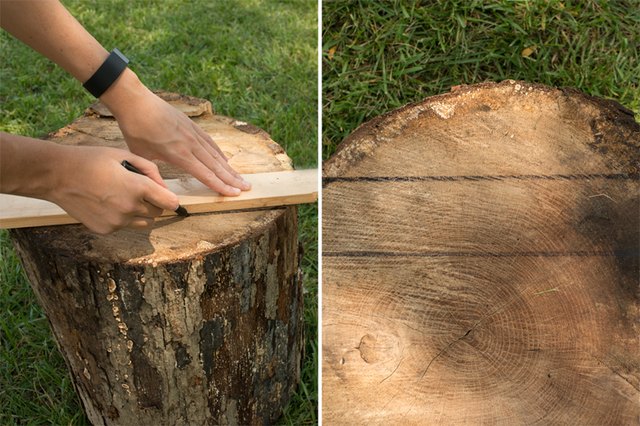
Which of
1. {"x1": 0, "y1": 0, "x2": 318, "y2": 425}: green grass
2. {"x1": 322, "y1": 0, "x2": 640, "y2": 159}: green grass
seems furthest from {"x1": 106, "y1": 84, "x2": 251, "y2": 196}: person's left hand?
{"x1": 322, "y1": 0, "x2": 640, "y2": 159}: green grass

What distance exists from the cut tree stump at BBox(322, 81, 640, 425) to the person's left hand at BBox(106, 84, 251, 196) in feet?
0.94

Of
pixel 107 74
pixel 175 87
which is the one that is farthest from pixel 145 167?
pixel 175 87

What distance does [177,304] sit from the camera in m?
1.58

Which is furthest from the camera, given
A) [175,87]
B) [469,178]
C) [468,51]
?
[175,87]

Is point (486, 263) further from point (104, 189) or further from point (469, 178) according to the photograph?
point (104, 189)

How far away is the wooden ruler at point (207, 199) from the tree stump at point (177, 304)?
0.02m

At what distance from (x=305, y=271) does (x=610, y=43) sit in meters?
1.42

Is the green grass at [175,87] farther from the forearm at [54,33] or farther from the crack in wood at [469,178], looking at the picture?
the forearm at [54,33]

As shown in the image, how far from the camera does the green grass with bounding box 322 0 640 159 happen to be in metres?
2.59

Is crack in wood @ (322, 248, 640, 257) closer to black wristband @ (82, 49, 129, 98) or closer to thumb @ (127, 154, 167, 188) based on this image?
thumb @ (127, 154, 167, 188)

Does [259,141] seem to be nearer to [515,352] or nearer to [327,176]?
[327,176]

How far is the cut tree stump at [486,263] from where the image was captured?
1.38m

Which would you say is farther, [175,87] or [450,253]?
[175,87]

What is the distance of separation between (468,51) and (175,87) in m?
1.45
